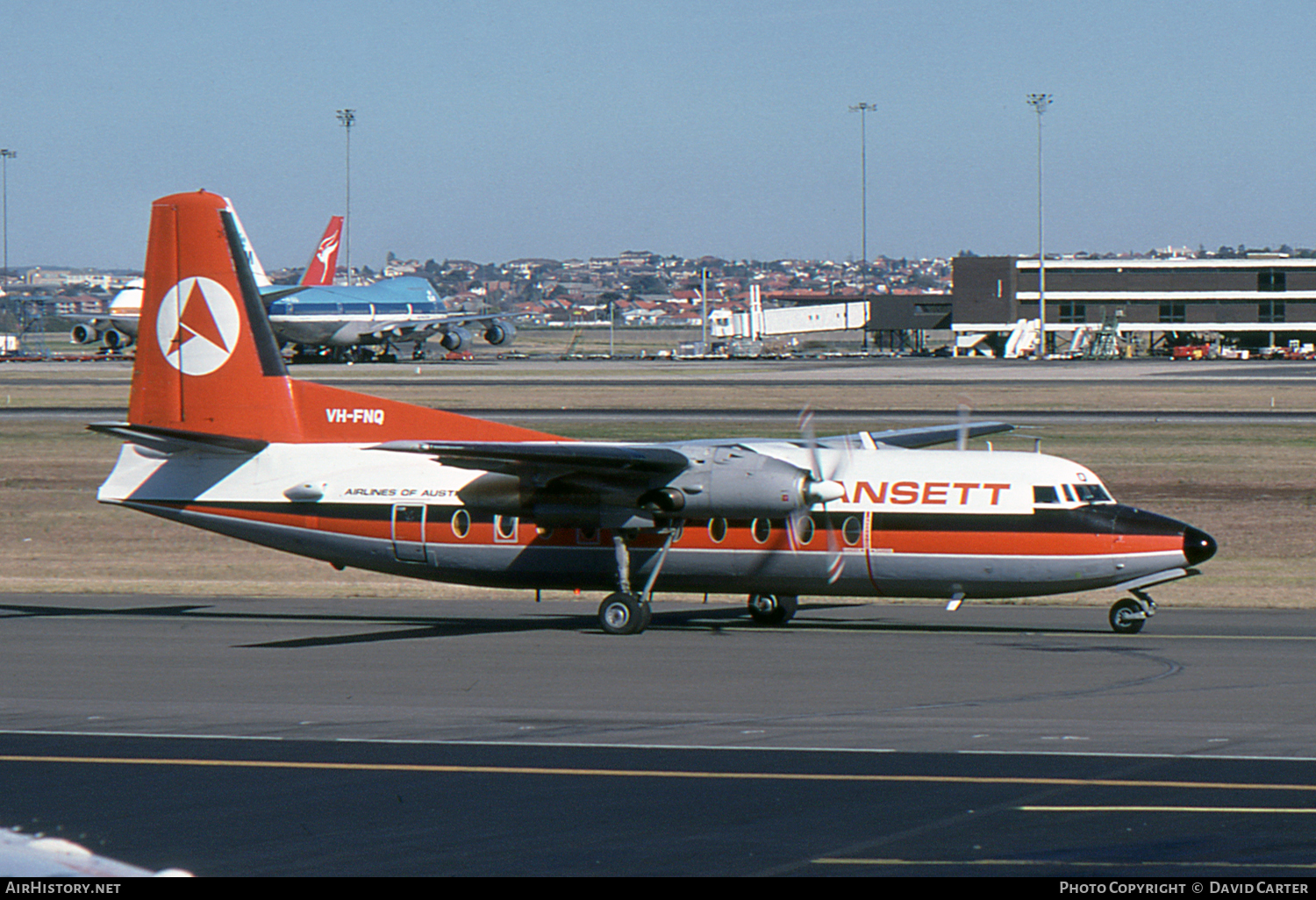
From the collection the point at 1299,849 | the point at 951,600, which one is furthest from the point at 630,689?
the point at 1299,849

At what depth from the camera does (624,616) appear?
76.9 ft

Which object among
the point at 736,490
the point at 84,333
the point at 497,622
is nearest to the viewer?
the point at 736,490

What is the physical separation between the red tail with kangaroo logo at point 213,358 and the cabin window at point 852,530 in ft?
22.5

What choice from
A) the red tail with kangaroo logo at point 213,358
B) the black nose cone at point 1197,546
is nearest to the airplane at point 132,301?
the red tail with kangaroo logo at point 213,358

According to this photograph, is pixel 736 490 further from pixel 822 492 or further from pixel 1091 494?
pixel 1091 494

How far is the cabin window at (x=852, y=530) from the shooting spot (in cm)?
2311

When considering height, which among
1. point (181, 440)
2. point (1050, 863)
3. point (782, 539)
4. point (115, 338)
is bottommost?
point (1050, 863)

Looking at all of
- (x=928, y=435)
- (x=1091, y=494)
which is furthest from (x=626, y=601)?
(x=1091, y=494)

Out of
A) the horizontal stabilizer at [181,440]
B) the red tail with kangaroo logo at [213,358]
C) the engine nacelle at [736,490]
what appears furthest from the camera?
the red tail with kangaroo logo at [213,358]

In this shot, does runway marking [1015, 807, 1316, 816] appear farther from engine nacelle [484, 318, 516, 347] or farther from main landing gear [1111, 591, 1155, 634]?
engine nacelle [484, 318, 516, 347]

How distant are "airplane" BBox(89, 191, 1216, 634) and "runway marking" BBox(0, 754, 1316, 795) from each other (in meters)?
7.56

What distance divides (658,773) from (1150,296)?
153867 millimetres

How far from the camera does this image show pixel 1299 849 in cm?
1113

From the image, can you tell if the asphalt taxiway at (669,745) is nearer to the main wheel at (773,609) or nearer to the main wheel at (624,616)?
the main wheel at (624,616)
